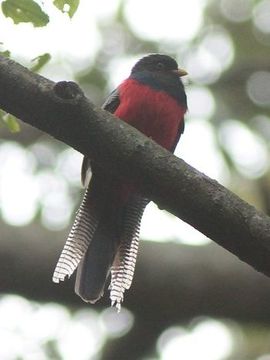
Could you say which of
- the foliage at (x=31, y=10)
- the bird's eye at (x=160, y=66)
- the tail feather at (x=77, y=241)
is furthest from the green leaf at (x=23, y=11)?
the bird's eye at (x=160, y=66)

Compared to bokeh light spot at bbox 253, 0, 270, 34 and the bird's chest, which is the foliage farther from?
bokeh light spot at bbox 253, 0, 270, 34

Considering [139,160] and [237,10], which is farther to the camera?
[237,10]

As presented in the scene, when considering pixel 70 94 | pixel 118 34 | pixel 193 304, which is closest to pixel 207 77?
pixel 118 34

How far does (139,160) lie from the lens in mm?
2803

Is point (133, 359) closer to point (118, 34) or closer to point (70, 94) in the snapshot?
point (70, 94)

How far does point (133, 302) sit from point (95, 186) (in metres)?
0.63

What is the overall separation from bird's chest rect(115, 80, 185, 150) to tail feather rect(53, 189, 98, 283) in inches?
19.0

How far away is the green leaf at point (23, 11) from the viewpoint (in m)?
2.69

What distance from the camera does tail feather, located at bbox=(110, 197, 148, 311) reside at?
4053mm

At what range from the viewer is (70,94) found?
9.05 feet

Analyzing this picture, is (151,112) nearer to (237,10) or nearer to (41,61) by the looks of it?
(41,61)

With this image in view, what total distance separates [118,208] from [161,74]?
123cm

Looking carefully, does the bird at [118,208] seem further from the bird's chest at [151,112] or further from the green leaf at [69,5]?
the green leaf at [69,5]

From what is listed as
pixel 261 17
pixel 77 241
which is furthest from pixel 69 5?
pixel 261 17
